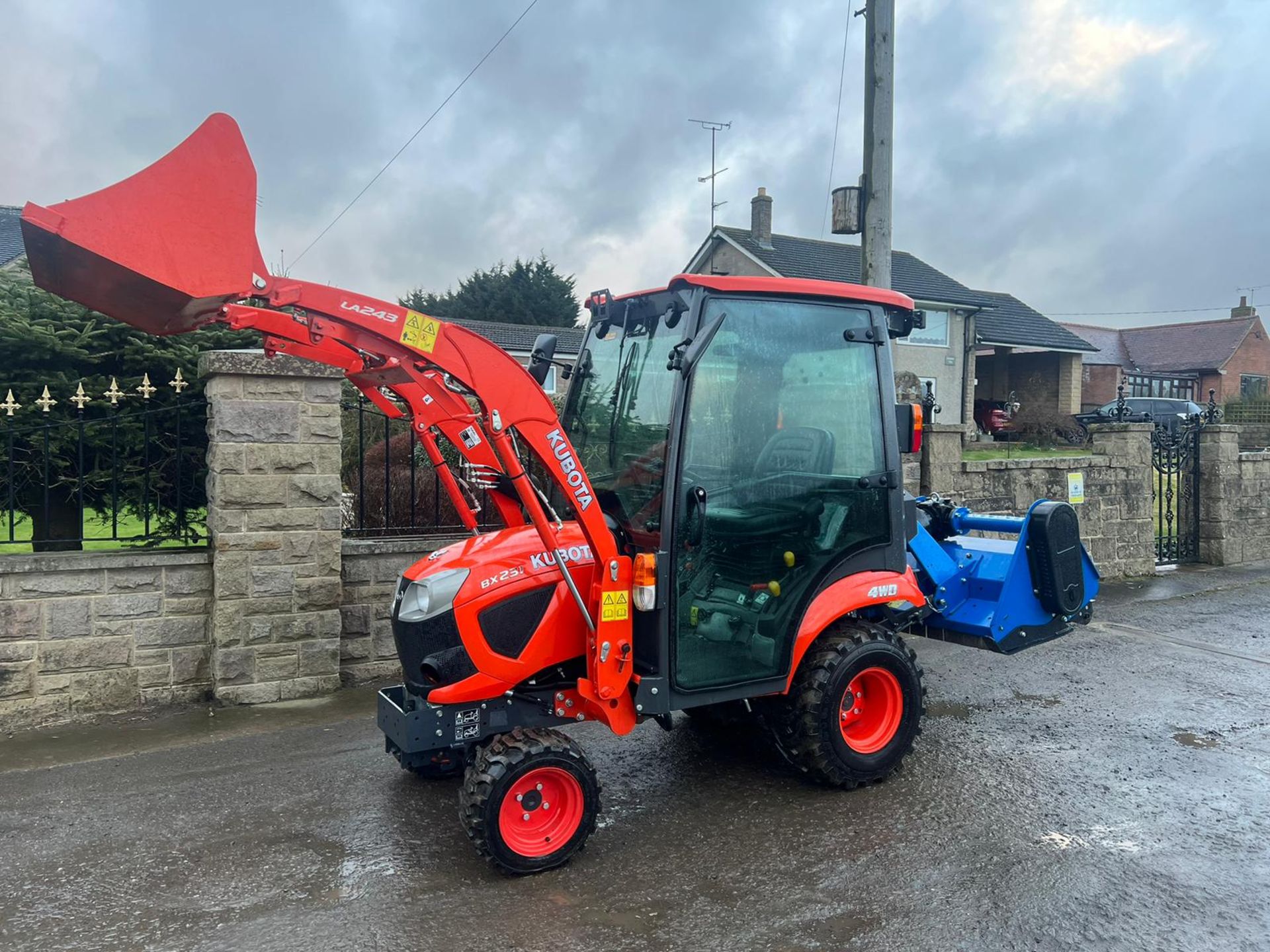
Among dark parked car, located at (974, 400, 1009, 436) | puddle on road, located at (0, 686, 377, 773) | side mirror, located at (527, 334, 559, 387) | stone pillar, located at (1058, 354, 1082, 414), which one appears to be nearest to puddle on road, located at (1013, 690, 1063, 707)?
side mirror, located at (527, 334, 559, 387)

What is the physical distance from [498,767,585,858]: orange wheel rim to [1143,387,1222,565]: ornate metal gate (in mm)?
9465

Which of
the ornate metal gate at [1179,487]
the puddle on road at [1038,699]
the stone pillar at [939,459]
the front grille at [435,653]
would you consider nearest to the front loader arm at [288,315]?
the front grille at [435,653]

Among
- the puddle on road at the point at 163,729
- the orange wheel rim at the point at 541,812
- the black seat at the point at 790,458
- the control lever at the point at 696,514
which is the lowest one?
the puddle on road at the point at 163,729

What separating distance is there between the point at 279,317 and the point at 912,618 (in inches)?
139

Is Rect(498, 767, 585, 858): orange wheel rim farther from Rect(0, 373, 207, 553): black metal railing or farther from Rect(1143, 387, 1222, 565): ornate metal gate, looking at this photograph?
Rect(1143, 387, 1222, 565): ornate metal gate

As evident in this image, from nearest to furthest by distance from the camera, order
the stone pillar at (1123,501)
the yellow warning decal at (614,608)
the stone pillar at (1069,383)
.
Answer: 1. the yellow warning decal at (614,608)
2. the stone pillar at (1123,501)
3. the stone pillar at (1069,383)

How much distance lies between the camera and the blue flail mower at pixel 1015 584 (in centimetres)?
508

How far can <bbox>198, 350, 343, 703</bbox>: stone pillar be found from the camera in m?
5.50

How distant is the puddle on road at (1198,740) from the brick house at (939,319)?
1996 cm

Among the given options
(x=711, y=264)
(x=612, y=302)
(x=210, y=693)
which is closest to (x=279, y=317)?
(x=612, y=302)

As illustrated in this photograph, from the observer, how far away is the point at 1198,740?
5059 mm

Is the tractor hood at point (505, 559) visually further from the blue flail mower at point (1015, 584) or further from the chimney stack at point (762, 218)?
the chimney stack at point (762, 218)

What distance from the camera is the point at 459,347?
3486 mm

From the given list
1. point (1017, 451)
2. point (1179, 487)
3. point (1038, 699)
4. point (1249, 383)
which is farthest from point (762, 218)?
point (1249, 383)
